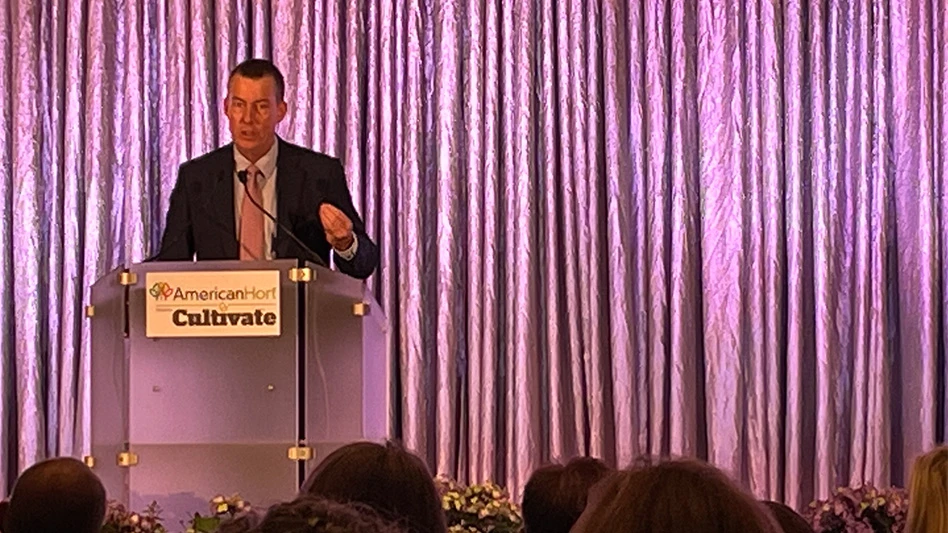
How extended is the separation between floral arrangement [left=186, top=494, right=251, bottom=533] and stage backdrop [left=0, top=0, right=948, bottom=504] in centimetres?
277

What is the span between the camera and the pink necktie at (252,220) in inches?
198

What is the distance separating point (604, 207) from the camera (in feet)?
22.5

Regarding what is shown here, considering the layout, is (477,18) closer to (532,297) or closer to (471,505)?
(532,297)

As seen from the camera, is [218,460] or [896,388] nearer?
[218,460]

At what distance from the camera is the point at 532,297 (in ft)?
22.2

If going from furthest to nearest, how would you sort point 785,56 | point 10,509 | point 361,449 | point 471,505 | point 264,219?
1. point 785,56
2. point 264,219
3. point 471,505
4. point 10,509
5. point 361,449

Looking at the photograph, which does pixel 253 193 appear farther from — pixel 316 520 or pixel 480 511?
pixel 316 520

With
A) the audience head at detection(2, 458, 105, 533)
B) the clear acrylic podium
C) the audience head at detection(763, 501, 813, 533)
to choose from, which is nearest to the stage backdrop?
the clear acrylic podium

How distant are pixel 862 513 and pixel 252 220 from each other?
1.91 metres

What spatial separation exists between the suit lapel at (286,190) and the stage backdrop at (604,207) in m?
1.77

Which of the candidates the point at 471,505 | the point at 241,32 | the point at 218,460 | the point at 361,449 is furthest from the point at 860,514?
the point at 241,32

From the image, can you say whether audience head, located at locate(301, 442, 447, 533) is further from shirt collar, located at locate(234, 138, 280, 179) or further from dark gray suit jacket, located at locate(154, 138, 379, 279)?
shirt collar, located at locate(234, 138, 280, 179)

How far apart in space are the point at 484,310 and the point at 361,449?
417cm

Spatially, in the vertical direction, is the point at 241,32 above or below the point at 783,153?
above
